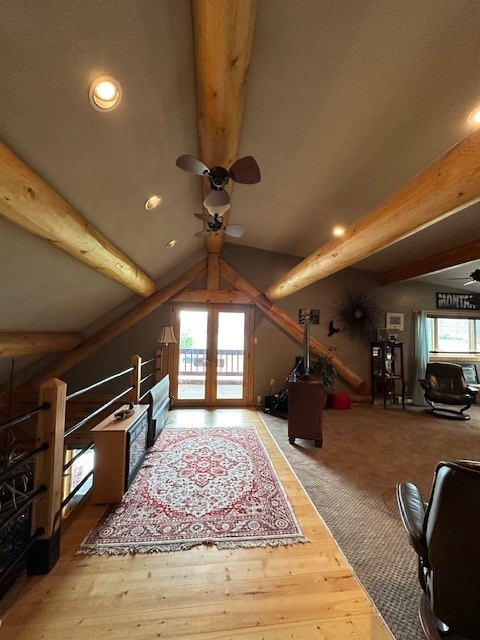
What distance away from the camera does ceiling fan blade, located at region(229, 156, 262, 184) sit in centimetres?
197

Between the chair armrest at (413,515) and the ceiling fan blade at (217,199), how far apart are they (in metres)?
2.53

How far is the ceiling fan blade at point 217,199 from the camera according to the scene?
91.1 inches

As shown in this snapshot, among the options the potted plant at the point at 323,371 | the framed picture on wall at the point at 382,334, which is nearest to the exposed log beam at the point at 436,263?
the framed picture on wall at the point at 382,334

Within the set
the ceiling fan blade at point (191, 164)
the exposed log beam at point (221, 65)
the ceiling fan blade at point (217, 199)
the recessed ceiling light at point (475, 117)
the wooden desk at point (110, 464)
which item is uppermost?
the recessed ceiling light at point (475, 117)

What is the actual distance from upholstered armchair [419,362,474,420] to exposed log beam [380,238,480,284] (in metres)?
2.00

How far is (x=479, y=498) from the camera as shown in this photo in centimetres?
95

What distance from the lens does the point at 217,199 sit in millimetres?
2354

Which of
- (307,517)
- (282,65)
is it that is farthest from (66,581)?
(282,65)

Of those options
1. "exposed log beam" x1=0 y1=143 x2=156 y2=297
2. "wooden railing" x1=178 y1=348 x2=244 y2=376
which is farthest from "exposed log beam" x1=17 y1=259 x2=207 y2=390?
"exposed log beam" x1=0 y1=143 x2=156 y2=297

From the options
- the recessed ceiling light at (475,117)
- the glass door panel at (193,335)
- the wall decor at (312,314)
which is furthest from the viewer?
the wall decor at (312,314)

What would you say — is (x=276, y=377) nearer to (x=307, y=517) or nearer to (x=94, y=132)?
(x=307, y=517)

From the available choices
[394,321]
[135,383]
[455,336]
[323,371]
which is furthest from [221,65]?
[455,336]

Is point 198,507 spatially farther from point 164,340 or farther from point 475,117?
point 475,117

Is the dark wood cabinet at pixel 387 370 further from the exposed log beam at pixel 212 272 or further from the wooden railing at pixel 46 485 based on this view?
the wooden railing at pixel 46 485
